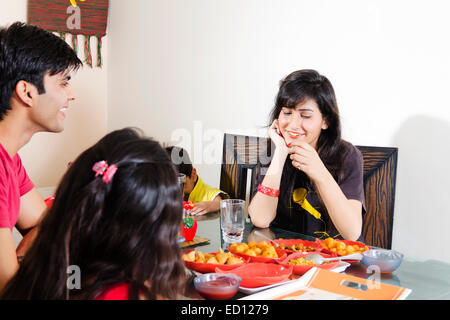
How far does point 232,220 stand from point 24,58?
0.80m

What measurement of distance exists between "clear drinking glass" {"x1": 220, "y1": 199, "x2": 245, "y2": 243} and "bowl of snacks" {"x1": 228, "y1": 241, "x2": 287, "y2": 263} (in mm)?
139

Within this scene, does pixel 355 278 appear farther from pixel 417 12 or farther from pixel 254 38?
pixel 254 38

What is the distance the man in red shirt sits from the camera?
1417 millimetres

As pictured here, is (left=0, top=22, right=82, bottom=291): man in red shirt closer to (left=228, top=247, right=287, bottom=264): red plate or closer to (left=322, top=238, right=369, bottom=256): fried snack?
(left=228, top=247, right=287, bottom=264): red plate

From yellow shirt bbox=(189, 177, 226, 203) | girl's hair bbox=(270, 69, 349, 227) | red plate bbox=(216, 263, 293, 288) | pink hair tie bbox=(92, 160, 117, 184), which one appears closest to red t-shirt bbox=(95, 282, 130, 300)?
pink hair tie bbox=(92, 160, 117, 184)

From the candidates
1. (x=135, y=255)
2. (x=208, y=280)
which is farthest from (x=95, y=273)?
(x=208, y=280)

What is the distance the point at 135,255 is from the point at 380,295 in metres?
0.51

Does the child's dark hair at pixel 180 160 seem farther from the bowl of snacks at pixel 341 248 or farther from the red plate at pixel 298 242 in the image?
the bowl of snacks at pixel 341 248

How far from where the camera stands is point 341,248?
1274 millimetres

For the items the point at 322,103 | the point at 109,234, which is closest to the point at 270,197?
the point at 322,103

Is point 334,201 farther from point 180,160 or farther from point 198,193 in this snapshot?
point 180,160

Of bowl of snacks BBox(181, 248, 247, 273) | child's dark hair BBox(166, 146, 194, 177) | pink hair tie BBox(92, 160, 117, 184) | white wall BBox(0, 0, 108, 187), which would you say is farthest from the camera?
white wall BBox(0, 0, 108, 187)

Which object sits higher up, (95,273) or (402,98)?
(402,98)

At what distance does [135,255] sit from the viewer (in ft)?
2.75
